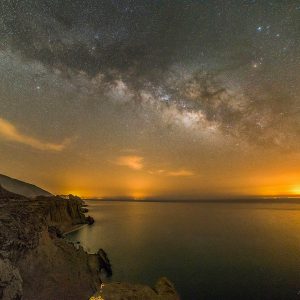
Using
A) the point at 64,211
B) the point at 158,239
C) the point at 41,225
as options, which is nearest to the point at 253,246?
the point at 158,239

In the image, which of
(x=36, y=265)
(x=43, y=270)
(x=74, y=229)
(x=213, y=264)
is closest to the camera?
(x=36, y=265)

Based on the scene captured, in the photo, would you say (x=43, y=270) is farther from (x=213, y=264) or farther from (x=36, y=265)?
(x=213, y=264)

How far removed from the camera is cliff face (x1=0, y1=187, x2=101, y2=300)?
1370 centimetres

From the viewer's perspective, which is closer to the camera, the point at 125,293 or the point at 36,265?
the point at 125,293

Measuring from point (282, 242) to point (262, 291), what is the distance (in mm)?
34540

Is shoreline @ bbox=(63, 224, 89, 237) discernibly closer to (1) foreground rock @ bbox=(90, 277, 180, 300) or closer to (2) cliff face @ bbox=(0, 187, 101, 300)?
(2) cliff face @ bbox=(0, 187, 101, 300)

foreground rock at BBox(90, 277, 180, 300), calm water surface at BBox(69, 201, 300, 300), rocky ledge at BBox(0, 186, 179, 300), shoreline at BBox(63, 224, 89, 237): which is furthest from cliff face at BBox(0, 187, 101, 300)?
shoreline at BBox(63, 224, 89, 237)

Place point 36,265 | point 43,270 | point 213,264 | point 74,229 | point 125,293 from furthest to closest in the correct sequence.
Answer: point 74,229
point 213,264
point 43,270
point 36,265
point 125,293

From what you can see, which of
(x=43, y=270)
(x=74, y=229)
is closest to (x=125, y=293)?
(x=43, y=270)

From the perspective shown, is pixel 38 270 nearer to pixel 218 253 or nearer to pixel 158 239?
pixel 218 253

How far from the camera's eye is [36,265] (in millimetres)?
17266

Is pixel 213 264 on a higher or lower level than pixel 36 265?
lower

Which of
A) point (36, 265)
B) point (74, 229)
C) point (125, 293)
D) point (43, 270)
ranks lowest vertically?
point (74, 229)

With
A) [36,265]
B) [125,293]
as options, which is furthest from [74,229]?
[125,293]
